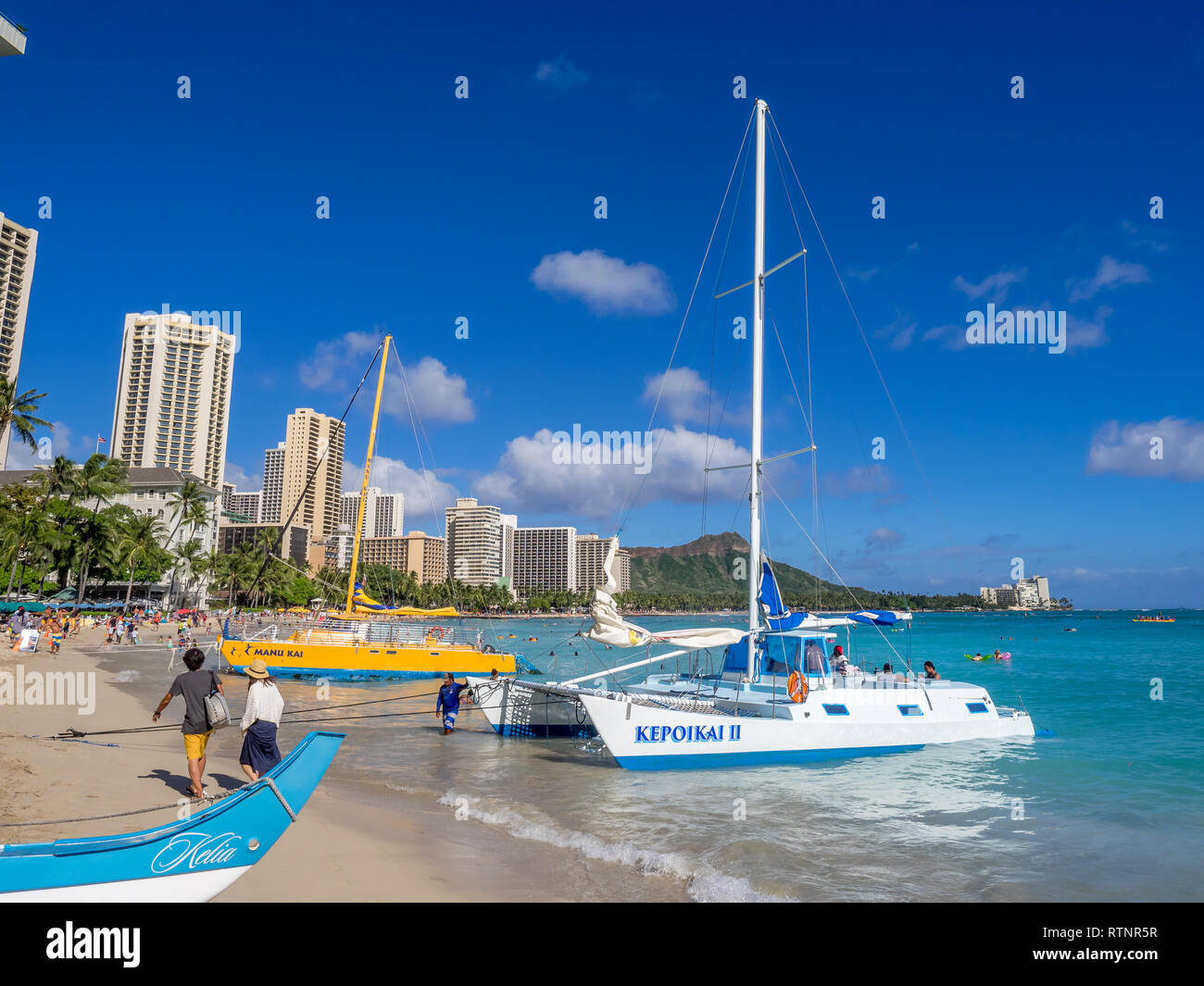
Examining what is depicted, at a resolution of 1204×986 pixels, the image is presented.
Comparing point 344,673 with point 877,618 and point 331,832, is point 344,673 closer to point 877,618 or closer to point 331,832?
point 877,618

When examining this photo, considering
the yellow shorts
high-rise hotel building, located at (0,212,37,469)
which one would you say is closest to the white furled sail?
the yellow shorts

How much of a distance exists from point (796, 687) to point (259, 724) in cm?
1153

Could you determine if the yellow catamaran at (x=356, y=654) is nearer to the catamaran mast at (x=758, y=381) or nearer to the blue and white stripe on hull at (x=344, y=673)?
the blue and white stripe on hull at (x=344, y=673)

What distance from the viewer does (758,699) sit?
17.1 m

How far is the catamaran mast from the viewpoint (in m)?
18.2

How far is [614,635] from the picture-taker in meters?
16.0

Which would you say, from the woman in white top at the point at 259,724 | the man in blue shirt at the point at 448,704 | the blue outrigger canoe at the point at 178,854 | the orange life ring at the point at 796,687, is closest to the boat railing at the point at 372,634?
the man in blue shirt at the point at 448,704

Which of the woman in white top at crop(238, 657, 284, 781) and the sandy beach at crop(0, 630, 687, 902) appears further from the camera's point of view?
the woman in white top at crop(238, 657, 284, 781)

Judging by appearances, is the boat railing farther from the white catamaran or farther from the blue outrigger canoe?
the blue outrigger canoe

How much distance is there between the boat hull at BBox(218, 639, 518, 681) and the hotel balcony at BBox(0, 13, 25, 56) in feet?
68.7

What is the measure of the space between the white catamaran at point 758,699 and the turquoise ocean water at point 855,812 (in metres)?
0.48
